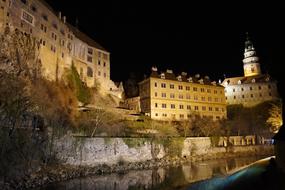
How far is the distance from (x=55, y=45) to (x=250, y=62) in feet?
220

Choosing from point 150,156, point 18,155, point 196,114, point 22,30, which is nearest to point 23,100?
point 18,155

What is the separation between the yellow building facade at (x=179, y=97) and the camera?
164 feet

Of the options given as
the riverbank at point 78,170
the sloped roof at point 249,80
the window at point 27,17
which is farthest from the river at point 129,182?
the sloped roof at point 249,80

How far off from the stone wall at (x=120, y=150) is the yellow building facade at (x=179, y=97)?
10.9m

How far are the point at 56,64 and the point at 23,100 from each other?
20154 mm

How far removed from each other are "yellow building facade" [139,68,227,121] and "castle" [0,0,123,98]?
7943 millimetres

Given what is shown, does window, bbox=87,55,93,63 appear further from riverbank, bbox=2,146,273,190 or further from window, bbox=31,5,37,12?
riverbank, bbox=2,146,273,190

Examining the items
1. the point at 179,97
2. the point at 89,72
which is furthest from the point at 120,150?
the point at 179,97

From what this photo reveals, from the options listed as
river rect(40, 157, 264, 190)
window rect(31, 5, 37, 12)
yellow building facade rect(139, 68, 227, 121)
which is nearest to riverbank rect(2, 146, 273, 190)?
river rect(40, 157, 264, 190)

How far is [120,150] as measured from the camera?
99.5 feet

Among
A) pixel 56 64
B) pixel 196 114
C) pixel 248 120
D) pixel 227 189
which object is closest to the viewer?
pixel 227 189

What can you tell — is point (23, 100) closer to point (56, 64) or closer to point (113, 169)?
point (113, 169)

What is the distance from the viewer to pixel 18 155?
798 inches

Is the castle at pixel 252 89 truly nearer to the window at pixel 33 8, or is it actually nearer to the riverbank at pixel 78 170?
the riverbank at pixel 78 170
